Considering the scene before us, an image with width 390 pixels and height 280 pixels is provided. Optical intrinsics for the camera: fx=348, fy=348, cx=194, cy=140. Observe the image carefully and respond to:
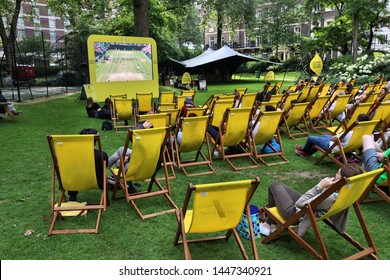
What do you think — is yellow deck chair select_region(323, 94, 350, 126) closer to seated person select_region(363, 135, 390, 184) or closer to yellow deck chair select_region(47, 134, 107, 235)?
seated person select_region(363, 135, 390, 184)

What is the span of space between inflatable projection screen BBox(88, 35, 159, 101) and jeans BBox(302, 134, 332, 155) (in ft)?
33.9

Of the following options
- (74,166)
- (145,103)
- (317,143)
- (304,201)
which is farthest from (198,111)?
(145,103)

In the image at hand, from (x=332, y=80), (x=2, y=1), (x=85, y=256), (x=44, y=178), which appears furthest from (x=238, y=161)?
(x=2, y=1)

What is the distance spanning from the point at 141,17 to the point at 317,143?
41.2ft

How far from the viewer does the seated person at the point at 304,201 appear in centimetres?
287

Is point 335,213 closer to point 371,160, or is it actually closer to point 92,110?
Answer: point 371,160

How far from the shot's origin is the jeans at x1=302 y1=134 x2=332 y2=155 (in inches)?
222

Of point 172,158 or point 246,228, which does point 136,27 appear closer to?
point 172,158

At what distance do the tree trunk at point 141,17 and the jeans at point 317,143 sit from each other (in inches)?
478

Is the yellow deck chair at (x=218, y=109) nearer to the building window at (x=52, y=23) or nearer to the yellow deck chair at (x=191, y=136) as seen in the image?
the yellow deck chair at (x=191, y=136)

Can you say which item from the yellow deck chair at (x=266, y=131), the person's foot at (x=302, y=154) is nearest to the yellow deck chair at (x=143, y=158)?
the yellow deck chair at (x=266, y=131)

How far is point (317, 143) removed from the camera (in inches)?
228

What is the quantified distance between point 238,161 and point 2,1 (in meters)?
21.2

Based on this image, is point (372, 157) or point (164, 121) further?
point (164, 121)
